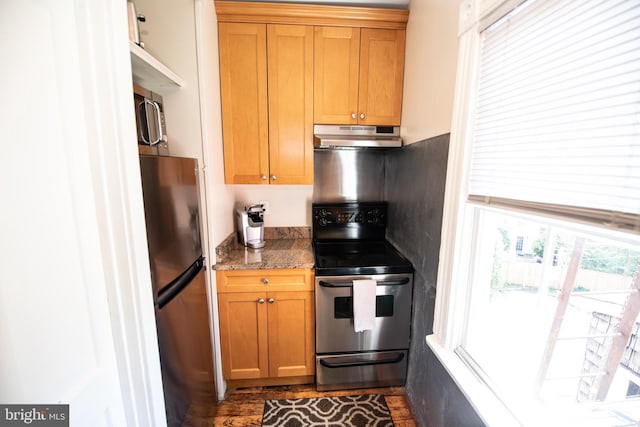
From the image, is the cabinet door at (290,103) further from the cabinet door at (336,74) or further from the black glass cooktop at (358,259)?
the black glass cooktop at (358,259)

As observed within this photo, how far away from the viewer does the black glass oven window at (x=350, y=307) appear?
163cm

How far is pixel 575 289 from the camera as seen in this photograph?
79cm

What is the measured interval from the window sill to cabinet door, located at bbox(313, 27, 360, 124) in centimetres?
157

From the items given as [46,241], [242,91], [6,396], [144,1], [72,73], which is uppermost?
[144,1]

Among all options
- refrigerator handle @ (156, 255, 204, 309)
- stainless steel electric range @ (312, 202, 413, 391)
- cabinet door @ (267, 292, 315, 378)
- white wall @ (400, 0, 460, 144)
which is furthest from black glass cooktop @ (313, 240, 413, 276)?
white wall @ (400, 0, 460, 144)

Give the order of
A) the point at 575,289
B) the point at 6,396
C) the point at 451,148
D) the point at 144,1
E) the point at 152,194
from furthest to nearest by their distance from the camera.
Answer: the point at 144,1, the point at 451,148, the point at 152,194, the point at 575,289, the point at 6,396

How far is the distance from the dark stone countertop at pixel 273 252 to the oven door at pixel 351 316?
24 cm

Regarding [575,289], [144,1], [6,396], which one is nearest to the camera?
[6,396]

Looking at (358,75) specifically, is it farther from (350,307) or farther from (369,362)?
(369,362)

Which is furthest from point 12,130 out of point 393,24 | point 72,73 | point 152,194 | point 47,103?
point 393,24

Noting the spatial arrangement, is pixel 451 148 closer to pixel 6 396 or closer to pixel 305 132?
pixel 305 132

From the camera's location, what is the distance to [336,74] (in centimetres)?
178

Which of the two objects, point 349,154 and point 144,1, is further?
point 349,154

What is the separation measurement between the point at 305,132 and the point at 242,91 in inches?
20.4
